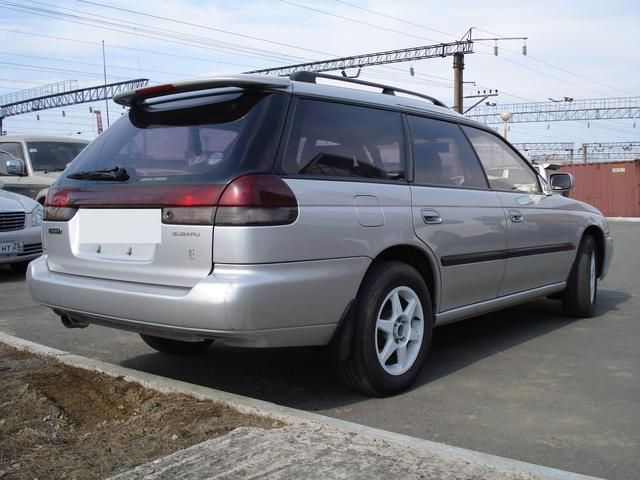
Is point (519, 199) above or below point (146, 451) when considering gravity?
above

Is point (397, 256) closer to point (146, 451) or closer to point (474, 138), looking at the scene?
point (474, 138)

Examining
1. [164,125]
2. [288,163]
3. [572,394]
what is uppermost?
[164,125]

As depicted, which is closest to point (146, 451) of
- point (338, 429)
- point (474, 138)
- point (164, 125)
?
point (338, 429)

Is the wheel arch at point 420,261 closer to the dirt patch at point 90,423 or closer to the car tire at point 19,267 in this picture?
the dirt patch at point 90,423

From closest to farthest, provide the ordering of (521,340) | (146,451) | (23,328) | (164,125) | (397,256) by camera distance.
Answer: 1. (146,451)
2. (164,125)
3. (397,256)
4. (521,340)
5. (23,328)

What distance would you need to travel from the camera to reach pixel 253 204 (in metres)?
2.99

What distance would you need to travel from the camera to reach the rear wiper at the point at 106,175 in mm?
3474

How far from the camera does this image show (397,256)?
3.82 metres

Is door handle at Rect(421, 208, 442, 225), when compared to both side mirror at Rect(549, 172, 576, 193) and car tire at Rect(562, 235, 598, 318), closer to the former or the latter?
side mirror at Rect(549, 172, 576, 193)

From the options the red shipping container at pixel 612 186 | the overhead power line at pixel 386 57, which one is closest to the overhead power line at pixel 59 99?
the overhead power line at pixel 386 57

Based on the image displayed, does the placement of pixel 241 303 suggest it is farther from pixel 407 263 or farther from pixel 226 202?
pixel 407 263

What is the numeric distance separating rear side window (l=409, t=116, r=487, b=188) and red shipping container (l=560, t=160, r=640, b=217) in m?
22.8

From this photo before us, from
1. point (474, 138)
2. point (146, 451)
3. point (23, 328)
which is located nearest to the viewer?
point (146, 451)

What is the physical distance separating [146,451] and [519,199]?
133 inches
